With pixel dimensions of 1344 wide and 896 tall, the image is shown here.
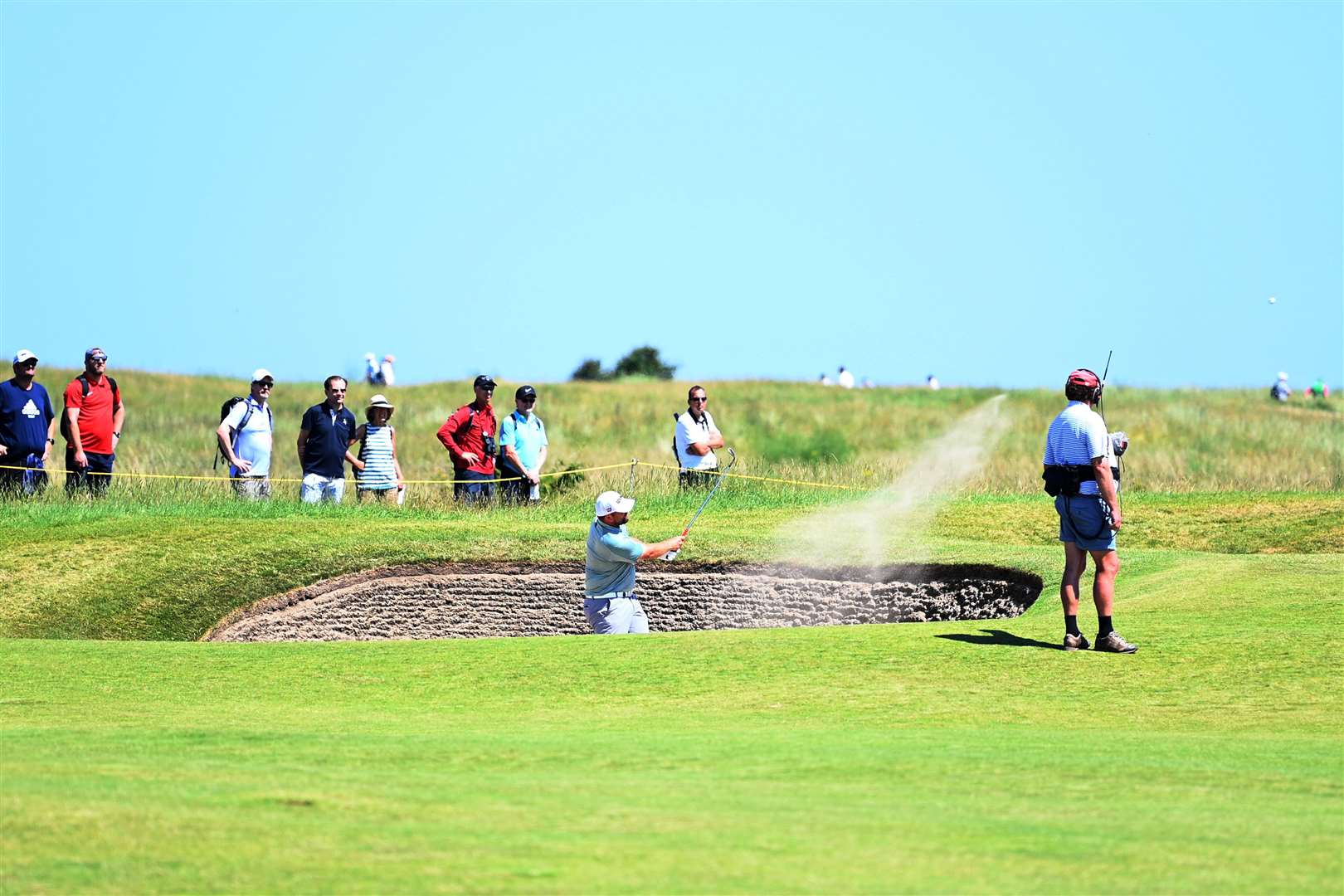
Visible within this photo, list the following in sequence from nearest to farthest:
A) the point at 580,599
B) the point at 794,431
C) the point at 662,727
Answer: the point at 662,727 → the point at 580,599 → the point at 794,431

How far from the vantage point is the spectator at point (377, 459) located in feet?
64.3

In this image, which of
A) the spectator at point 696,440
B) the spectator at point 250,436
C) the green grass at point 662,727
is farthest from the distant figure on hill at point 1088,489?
the spectator at point 250,436

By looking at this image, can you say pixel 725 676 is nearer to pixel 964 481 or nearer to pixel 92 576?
pixel 92 576

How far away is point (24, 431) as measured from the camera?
62.5 ft

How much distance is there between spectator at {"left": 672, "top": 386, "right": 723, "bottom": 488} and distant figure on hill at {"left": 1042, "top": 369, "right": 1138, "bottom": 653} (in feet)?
30.0

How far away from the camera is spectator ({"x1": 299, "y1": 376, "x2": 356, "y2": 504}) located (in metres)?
19.0

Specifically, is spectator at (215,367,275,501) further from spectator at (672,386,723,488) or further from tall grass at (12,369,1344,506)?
spectator at (672,386,723,488)

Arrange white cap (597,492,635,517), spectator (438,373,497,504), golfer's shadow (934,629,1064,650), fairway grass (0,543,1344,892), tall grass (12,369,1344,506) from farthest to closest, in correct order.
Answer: tall grass (12,369,1344,506), spectator (438,373,497,504), white cap (597,492,635,517), golfer's shadow (934,629,1064,650), fairway grass (0,543,1344,892)

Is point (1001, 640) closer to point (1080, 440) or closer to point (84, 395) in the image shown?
point (1080, 440)

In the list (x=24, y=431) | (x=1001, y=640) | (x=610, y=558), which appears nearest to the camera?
(x=1001, y=640)

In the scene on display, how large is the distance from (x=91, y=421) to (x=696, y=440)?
694cm

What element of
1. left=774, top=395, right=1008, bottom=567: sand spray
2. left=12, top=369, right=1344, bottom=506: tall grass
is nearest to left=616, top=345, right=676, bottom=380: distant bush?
left=12, top=369, right=1344, bottom=506: tall grass

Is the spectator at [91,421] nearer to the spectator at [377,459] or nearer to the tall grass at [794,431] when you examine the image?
the tall grass at [794,431]

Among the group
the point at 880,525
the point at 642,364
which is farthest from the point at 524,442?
the point at 642,364
